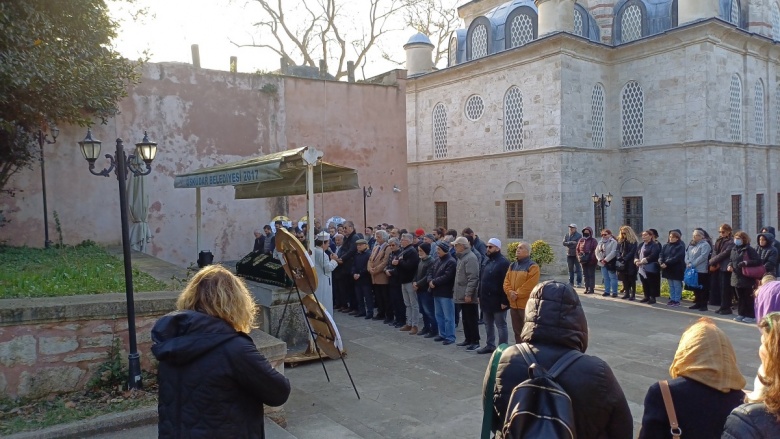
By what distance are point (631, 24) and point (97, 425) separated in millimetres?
26077

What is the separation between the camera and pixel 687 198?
22.3 m

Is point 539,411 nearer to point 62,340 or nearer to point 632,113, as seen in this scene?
point 62,340

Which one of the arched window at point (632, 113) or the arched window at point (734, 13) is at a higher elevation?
the arched window at point (734, 13)

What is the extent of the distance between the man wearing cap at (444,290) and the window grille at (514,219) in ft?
50.9

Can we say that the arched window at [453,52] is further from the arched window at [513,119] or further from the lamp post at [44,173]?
the lamp post at [44,173]

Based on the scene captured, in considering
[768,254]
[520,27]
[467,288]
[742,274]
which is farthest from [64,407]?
[520,27]

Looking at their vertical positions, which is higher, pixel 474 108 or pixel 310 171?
pixel 474 108

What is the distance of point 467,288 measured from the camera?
9258mm

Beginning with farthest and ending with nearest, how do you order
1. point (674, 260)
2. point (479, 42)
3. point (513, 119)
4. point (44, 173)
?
point (479, 42)
point (513, 119)
point (44, 173)
point (674, 260)

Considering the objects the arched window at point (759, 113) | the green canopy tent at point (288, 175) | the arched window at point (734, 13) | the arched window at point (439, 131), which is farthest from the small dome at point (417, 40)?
the green canopy tent at point (288, 175)

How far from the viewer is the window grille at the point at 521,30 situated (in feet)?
82.1

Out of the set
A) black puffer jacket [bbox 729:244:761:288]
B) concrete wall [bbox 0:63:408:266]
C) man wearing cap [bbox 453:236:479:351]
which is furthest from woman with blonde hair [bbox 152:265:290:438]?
concrete wall [bbox 0:63:408:266]

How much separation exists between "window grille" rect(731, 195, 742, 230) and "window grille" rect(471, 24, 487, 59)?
500 inches

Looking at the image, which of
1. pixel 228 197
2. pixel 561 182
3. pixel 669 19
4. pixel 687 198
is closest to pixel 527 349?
pixel 228 197
